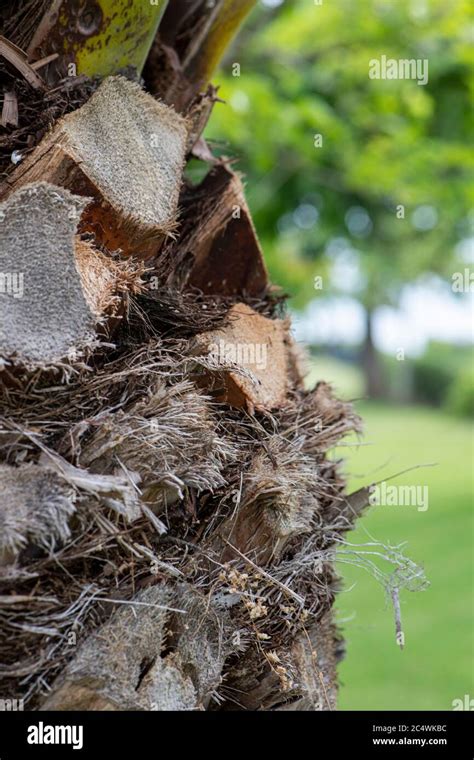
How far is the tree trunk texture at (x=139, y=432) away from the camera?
1.58m

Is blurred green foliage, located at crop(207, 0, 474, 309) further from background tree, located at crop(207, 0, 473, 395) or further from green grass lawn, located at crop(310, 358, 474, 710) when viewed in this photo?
green grass lawn, located at crop(310, 358, 474, 710)

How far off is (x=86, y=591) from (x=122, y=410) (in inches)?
14.3

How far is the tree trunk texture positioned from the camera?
5.20 ft

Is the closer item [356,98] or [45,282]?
[45,282]

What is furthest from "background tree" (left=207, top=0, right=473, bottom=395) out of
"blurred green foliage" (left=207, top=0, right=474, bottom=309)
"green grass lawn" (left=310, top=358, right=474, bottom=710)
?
"green grass lawn" (left=310, top=358, right=474, bottom=710)

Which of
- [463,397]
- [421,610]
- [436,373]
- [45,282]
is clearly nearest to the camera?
[45,282]

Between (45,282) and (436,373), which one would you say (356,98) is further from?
(436,373)

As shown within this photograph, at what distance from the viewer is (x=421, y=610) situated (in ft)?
26.6

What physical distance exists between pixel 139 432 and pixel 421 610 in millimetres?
7077

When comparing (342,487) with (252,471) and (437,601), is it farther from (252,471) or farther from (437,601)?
(437,601)

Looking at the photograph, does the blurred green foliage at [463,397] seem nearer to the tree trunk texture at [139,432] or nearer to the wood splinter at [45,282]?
the tree trunk texture at [139,432]

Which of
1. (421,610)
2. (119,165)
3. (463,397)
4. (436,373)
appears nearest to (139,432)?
(119,165)

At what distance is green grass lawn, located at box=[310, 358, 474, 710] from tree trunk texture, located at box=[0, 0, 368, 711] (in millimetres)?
393

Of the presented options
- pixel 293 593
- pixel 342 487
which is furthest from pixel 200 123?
pixel 293 593
